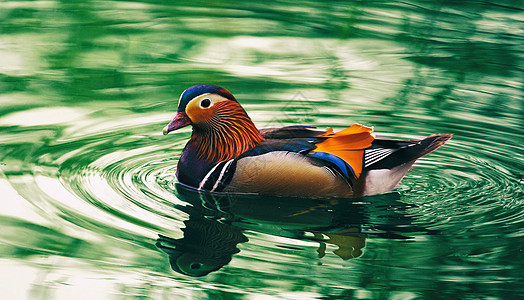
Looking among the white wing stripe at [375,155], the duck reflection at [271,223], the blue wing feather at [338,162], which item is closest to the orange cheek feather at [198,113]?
the duck reflection at [271,223]

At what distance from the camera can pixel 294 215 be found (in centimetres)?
617

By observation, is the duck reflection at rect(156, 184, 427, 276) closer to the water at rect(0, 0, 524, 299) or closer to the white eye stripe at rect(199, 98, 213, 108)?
the water at rect(0, 0, 524, 299)

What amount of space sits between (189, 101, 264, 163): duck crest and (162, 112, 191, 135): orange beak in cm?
17

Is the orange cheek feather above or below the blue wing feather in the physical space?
above

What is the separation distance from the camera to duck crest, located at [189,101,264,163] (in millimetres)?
6727

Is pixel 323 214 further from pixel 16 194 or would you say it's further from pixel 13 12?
pixel 13 12

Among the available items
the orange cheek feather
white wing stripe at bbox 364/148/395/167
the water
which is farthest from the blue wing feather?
the orange cheek feather

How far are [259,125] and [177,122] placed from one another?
4.88 ft

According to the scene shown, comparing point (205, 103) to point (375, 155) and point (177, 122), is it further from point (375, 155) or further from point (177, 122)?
point (375, 155)

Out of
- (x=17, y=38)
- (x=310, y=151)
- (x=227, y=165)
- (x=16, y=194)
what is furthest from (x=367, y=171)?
(x=17, y=38)

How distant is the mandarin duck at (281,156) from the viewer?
255 inches

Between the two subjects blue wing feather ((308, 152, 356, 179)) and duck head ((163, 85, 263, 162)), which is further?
duck head ((163, 85, 263, 162))

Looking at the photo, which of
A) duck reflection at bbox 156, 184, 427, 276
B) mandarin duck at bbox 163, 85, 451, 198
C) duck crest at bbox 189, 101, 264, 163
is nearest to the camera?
duck reflection at bbox 156, 184, 427, 276

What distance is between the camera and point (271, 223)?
19.5 feet
